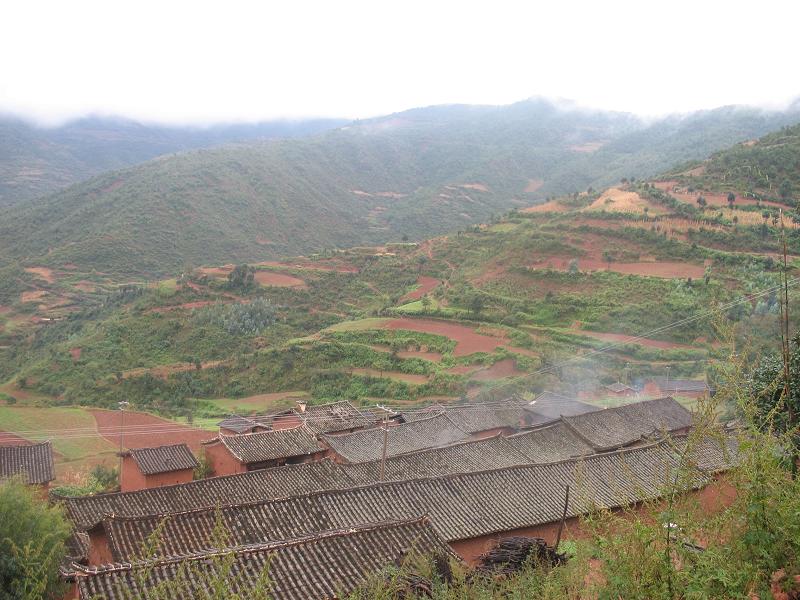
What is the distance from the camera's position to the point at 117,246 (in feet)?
242

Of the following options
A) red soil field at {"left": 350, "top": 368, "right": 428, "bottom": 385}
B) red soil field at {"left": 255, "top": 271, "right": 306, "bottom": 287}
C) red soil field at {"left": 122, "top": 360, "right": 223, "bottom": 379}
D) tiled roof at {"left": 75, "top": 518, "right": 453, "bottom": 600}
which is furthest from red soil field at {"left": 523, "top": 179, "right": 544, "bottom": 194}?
tiled roof at {"left": 75, "top": 518, "right": 453, "bottom": 600}

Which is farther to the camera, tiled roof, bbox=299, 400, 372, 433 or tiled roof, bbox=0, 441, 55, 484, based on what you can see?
tiled roof, bbox=299, 400, 372, 433

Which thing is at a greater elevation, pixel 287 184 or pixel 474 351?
pixel 287 184

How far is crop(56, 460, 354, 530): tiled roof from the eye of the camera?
53.9ft

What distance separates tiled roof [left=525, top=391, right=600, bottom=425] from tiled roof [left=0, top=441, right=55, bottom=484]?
20.0 meters

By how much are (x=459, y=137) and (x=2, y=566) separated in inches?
6507

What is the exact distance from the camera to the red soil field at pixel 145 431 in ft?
105

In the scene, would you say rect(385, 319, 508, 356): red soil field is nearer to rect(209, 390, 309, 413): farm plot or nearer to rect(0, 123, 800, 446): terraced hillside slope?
rect(0, 123, 800, 446): terraced hillside slope

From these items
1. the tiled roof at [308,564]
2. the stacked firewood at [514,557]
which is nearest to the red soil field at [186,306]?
the tiled roof at [308,564]

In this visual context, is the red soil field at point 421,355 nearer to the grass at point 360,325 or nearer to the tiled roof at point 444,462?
the grass at point 360,325

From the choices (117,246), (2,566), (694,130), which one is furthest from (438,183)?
(2,566)

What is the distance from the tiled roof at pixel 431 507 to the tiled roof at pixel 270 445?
903 cm

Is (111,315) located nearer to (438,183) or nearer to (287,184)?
(287,184)

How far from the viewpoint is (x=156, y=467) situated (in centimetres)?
2225
